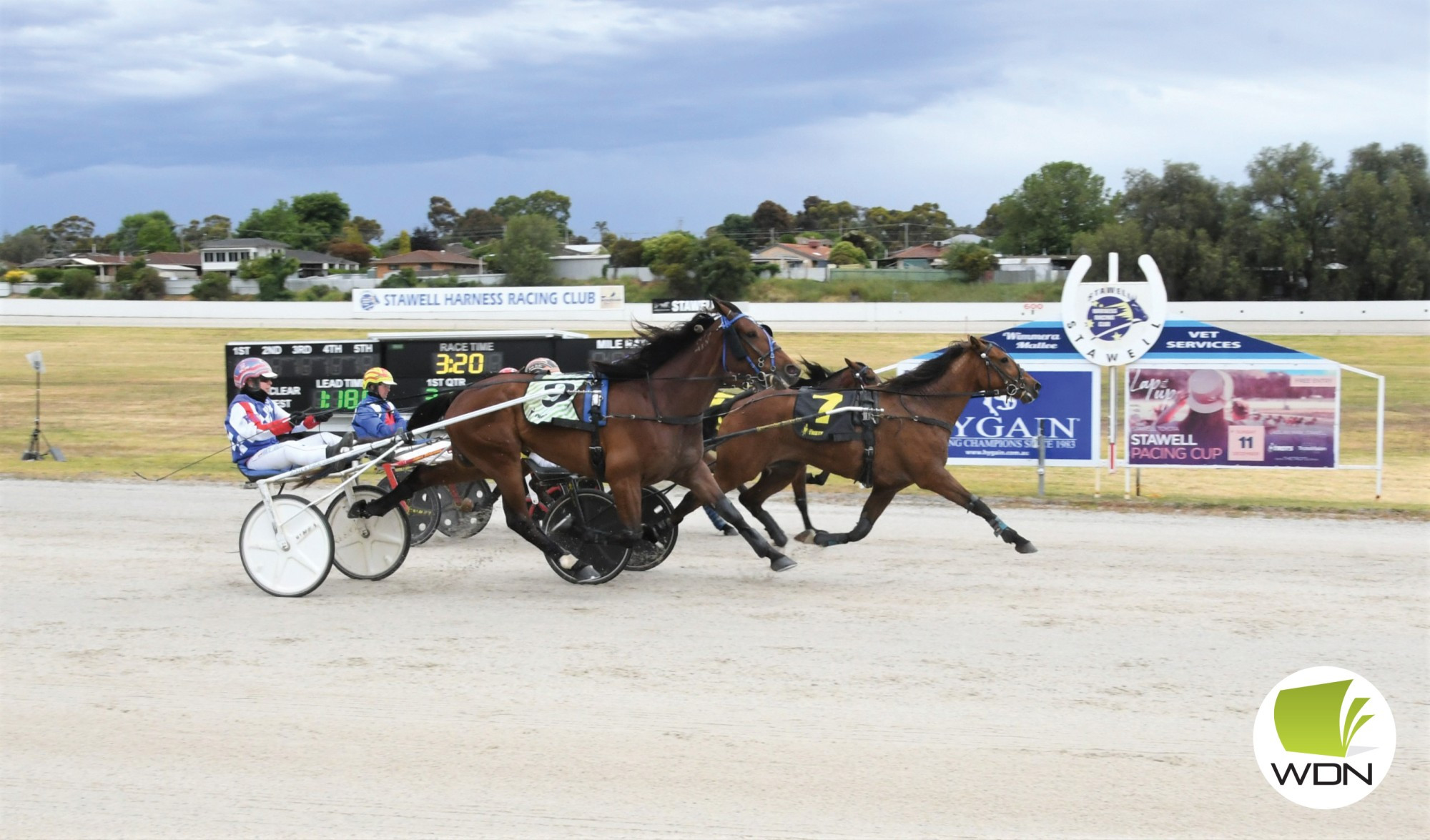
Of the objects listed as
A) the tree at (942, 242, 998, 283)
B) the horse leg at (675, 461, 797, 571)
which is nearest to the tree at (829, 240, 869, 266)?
the tree at (942, 242, 998, 283)

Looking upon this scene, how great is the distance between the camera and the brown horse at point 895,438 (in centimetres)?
846

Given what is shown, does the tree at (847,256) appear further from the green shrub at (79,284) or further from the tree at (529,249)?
the green shrub at (79,284)

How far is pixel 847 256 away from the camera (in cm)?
7744

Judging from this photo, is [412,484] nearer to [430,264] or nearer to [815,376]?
[815,376]

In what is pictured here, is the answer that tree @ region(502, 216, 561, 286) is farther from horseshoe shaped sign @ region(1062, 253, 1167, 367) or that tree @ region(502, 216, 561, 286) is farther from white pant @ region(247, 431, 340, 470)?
white pant @ region(247, 431, 340, 470)

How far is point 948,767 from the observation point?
14.9 ft

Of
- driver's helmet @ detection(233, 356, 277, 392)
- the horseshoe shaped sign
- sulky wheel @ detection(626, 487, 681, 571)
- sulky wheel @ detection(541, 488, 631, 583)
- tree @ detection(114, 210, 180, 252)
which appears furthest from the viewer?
tree @ detection(114, 210, 180, 252)

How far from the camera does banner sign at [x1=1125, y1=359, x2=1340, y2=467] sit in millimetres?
11953

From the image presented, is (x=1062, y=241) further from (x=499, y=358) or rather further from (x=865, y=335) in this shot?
(x=499, y=358)

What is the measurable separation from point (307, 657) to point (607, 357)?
9.66m

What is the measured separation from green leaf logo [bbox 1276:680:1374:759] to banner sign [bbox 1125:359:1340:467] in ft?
23.9

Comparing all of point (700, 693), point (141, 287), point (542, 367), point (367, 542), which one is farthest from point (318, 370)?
point (141, 287)

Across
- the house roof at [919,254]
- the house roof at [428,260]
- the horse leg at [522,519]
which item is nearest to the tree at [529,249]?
the house roof at [428,260]

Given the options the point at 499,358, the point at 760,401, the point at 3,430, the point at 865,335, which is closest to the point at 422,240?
the point at 865,335
